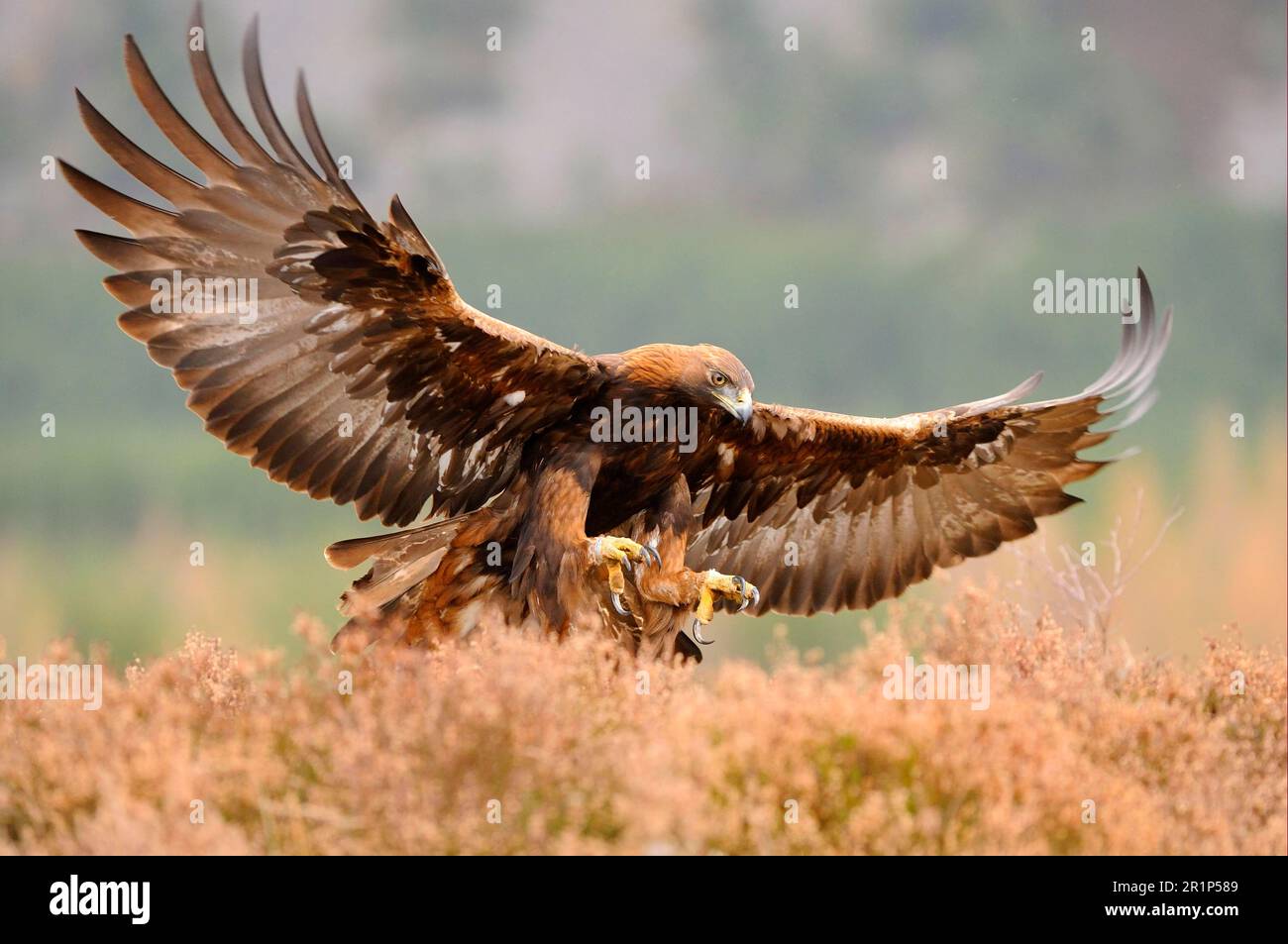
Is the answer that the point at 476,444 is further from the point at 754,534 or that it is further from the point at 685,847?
the point at 685,847

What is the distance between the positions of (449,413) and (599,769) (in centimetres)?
288

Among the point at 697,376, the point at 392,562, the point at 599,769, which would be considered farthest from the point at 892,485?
the point at 599,769

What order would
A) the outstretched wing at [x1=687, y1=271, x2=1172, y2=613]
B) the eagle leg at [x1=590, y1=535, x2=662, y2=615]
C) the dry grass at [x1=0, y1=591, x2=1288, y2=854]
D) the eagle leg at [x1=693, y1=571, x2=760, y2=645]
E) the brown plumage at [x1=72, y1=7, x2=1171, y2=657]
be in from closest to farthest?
the dry grass at [x1=0, y1=591, x2=1288, y2=854], the brown plumage at [x1=72, y1=7, x2=1171, y2=657], the eagle leg at [x1=590, y1=535, x2=662, y2=615], the eagle leg at [x1=693, y1=571, x2=760, y2=645], the outstretched wing at [x1=687, y1=271, x2=1172, y2=613]

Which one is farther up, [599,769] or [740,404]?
[740,404]

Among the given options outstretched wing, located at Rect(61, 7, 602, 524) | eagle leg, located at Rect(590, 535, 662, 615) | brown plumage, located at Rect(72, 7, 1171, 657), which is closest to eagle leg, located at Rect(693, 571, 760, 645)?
brown plumage, located at Rect(72, 7, 1171, 657)

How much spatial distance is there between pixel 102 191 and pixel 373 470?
82.0 inches

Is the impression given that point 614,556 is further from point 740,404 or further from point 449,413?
point 449,413

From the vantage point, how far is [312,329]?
739 centimetres

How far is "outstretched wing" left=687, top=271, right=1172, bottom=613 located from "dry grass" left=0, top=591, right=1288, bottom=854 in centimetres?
226

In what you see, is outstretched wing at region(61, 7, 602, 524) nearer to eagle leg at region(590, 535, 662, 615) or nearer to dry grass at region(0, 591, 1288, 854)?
eagle leg at region(590, 535, 662, 615)

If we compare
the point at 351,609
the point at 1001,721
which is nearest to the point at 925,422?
the point at 1001,721

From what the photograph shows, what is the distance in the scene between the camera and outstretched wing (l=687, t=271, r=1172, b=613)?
862 centimetres

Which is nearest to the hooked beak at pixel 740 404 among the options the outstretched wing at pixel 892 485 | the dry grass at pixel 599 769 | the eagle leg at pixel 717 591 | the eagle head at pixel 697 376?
the eagle head at pixel 697 376

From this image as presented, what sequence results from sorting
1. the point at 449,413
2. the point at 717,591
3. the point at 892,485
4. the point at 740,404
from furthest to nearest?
the point at 892,485 → the point at 717,591 → the point at 449,413 → the point at 740,404
